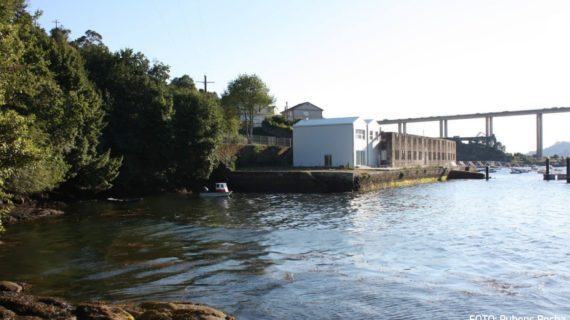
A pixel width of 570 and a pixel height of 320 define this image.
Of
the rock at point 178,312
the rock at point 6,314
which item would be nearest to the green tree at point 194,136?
the rock at point 178,312

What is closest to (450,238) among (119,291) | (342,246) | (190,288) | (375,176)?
(342,246)

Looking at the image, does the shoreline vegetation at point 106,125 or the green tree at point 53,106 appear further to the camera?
the shoreline vegetation at point 106,125

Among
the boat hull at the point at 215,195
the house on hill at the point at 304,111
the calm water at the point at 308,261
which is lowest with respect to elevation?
the calm water at the point at 308,261

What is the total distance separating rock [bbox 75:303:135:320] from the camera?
33.8 ft

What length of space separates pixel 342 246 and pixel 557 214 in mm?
21533

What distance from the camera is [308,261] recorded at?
60.4 feet

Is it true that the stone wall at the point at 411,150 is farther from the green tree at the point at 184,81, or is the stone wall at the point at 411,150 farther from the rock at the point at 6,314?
the rock at the point at 6,314

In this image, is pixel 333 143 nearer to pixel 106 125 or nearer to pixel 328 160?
pixel 328 160

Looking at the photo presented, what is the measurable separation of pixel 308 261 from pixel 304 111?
346ft

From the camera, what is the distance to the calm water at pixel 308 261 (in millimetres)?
13328

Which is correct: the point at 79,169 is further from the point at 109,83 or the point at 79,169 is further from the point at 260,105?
the point at 260,105

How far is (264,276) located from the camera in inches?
632

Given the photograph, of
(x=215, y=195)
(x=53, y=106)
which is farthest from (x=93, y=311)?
(x=215, y=195)

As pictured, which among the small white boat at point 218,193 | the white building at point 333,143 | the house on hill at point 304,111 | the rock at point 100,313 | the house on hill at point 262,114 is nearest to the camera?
the rock at point 100,313
